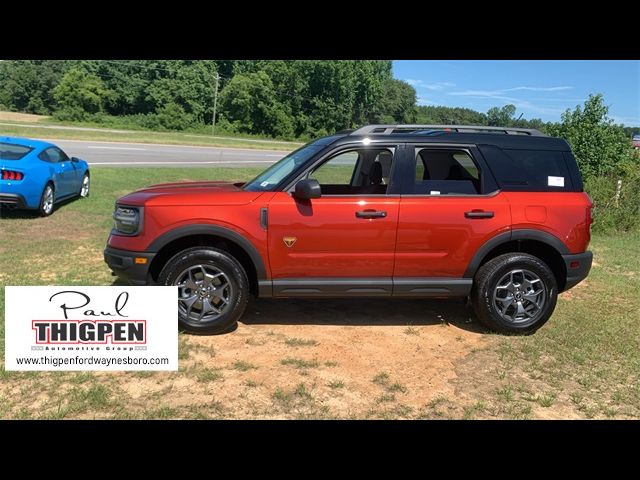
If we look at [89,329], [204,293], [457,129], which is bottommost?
[89,329]

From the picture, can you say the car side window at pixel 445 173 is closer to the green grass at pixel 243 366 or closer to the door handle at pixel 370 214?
the door handle at pixel 370 214

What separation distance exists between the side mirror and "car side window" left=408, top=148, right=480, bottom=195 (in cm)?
93

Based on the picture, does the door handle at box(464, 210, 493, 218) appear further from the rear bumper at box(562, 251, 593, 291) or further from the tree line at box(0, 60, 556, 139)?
the tree line at box(0, 60, 556, 139)

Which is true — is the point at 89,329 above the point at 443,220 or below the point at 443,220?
below

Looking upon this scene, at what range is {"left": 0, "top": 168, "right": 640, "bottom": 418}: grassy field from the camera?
3.46m

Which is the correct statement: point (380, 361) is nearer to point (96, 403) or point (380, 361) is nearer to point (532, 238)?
point (532, 238)

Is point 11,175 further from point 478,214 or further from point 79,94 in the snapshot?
point 79,94

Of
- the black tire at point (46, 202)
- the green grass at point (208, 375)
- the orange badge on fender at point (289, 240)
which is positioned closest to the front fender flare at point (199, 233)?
the orange badge on fender at point (289, 240)

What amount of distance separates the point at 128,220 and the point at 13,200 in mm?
5441

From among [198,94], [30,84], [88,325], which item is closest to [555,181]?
[88,325]

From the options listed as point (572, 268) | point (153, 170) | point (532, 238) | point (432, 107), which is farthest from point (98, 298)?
point (432, 107)

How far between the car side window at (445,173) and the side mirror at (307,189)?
0.93m

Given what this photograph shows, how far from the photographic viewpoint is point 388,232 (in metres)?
4.54
